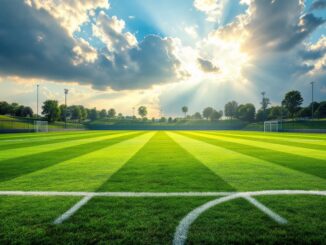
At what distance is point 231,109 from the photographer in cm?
15488

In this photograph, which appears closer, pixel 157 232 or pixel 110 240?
pixel 110 240

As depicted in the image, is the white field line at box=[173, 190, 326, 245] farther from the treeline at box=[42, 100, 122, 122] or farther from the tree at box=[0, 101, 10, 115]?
the tree at box=[0, 101, 10, 115]

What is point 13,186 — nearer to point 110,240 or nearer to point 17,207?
point 17,207

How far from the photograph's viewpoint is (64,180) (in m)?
5.30

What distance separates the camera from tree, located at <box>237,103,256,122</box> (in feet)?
461

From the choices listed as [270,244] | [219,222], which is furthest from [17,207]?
[270,244]

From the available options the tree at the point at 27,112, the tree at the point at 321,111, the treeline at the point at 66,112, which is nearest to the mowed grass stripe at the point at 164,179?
the treeline at the point at 66,112

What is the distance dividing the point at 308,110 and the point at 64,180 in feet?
476

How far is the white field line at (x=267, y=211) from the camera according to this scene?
3035mm

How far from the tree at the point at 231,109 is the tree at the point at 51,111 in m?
108

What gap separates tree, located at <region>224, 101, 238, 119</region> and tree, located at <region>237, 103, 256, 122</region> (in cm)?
777

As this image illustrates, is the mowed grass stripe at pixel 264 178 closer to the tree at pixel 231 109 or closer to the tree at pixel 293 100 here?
the tree at pixel 293 100

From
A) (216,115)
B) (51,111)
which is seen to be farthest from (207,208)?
(216,115)

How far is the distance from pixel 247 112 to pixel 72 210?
486 feet
